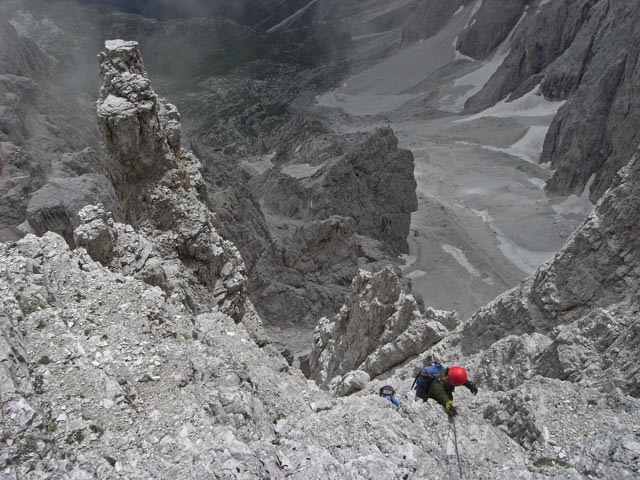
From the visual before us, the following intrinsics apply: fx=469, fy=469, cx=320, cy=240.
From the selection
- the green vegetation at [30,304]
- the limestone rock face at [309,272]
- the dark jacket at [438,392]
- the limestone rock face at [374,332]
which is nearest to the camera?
the green vegetation at [30,304]

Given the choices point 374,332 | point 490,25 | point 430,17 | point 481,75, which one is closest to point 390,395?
point 374,332

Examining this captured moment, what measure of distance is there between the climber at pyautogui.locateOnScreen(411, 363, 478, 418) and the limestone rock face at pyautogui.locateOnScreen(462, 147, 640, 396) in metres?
2.63

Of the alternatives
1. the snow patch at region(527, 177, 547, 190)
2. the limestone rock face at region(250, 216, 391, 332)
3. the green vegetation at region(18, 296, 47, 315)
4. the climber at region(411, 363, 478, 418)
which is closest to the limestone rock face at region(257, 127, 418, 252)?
the limestone rock face at region(250, 216, 391, 332)

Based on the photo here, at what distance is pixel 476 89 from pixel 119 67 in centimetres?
11736

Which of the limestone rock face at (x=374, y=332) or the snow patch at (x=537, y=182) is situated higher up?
the limestone rock face at (x=374, y=332)

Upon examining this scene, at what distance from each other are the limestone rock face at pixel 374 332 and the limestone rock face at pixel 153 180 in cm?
610

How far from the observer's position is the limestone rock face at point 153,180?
17219mm

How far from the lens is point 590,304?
12.6 metres

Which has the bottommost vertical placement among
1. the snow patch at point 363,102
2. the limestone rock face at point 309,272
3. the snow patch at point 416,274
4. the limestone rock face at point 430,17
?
the snow patch at point 363,102

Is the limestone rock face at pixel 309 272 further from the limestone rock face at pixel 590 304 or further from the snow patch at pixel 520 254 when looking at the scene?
the snow patch at pixel 520 254

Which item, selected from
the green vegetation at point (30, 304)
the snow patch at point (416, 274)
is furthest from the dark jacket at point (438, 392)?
the snow patch at point (416, 274)

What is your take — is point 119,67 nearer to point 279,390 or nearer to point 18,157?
point 279,390

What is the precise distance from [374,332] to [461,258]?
3001 centimetres

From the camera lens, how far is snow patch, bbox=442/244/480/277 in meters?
46.4
